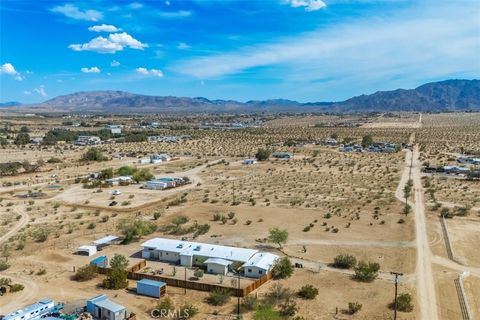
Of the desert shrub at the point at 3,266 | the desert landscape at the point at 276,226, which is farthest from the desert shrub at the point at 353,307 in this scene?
the desert shrub at the point at 3,266

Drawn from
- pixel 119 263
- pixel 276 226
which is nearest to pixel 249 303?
pixel 119 263

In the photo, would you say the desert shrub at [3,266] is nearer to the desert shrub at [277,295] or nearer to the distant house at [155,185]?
the desert shrub at [277,295]

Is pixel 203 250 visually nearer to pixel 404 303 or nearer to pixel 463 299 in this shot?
pixel 404 303

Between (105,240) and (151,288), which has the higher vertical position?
(105,240)

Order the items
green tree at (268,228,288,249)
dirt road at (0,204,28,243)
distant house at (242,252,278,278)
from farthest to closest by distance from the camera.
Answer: dirt road at (0,204,28,243) < green tree at (268,228,288,249) < distant house at (242,252,278,278)

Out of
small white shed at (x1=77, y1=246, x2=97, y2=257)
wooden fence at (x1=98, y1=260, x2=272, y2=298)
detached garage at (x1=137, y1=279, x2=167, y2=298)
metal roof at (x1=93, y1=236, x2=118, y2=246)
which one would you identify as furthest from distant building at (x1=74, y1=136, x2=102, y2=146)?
detached garage at (x1=137, y1=279, x2=167, y2=298)

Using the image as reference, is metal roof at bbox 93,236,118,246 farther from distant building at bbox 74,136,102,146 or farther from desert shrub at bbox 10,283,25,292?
distant building at bbox 74,136,102,146

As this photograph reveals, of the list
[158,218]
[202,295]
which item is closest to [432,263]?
[202,295]

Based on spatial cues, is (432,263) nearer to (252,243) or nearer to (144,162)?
(252,243)

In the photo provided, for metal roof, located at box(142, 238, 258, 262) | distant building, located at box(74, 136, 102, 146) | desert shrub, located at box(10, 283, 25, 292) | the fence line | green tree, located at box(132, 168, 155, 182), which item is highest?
distant building, located at box(74, 136, 102, 146)
